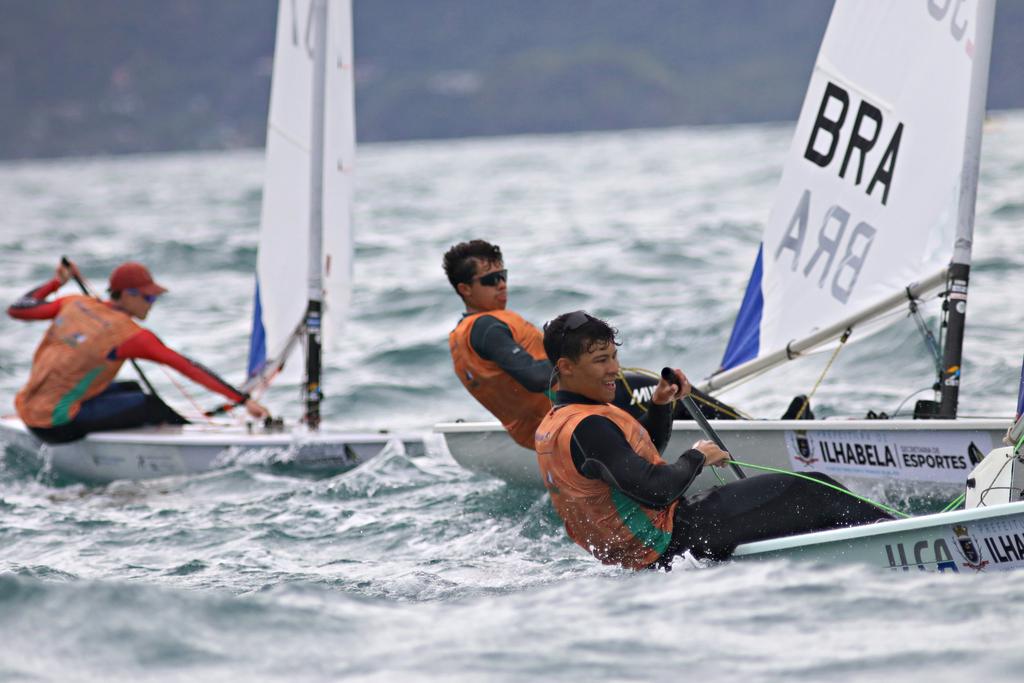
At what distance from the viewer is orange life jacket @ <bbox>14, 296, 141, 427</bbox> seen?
5.89m

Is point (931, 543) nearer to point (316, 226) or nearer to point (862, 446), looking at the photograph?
point (862, 446)

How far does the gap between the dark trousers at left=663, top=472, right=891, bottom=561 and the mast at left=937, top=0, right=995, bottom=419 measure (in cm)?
134

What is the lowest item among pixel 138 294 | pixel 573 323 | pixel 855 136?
pixel 138 294

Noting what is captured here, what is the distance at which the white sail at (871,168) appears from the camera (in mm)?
4988

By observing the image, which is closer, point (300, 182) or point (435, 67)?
point (300, 182)

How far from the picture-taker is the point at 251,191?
29.0 metres

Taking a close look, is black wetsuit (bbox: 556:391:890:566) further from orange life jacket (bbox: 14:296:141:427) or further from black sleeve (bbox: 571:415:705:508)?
orange life jacket (bbox: 14:296:141:427)

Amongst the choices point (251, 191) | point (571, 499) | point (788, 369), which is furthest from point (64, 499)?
point (251, 191)

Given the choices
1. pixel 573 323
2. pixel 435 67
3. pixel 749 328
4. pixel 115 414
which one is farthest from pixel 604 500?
pixel 435 67

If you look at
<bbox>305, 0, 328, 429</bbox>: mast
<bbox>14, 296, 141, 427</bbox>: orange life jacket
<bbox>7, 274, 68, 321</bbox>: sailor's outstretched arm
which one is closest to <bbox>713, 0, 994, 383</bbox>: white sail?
<bbox>305, 0, 328, 429</bbox>: mast

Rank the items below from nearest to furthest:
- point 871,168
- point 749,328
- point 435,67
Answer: point 871,168, point 749,328, point 435,67

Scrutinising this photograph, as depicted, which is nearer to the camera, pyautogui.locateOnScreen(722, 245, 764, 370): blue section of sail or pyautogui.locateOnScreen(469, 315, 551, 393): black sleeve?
pyautogui.locateOnScreen(469, 315, 551, 393): black sleeve

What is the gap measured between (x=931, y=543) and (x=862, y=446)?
1423mm

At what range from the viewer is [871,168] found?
205 inches
